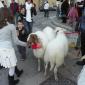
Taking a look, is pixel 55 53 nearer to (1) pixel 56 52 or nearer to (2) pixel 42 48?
(1) pixel 56 52

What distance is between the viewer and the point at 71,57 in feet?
28.4

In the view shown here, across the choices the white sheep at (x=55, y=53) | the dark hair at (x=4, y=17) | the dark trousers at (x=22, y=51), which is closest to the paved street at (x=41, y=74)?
the dark trousers at (x=22, y=51)

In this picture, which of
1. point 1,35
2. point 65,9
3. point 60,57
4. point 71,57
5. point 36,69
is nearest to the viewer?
point 1,35

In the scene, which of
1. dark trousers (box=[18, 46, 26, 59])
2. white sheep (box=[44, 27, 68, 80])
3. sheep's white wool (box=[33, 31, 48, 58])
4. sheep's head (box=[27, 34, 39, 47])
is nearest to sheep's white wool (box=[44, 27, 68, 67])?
white sheep (box=[44, 27, 68, 80])

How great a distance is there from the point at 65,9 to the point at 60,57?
9697 millimetres

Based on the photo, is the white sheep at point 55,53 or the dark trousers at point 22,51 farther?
the dark trousers at point 22,51

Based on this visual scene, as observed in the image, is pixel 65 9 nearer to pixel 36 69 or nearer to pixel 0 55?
pixel 36 69

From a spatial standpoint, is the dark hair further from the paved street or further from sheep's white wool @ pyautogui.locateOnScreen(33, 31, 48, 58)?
the paved street

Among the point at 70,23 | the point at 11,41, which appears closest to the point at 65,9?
the point at 70,23

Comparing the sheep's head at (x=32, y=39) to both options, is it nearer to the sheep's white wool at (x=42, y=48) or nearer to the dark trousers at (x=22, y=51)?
the sheep's white wool at (x=42, y=48)

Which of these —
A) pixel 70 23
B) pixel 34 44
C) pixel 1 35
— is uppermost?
pixel 1 35

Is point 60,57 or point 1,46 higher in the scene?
point 1,46

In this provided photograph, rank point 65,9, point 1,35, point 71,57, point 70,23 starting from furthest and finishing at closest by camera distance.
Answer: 1. point 65,9
2. point 70,23
3. point 71,57
4. point 1,35

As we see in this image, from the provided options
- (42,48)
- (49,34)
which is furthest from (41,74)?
(49,34)
